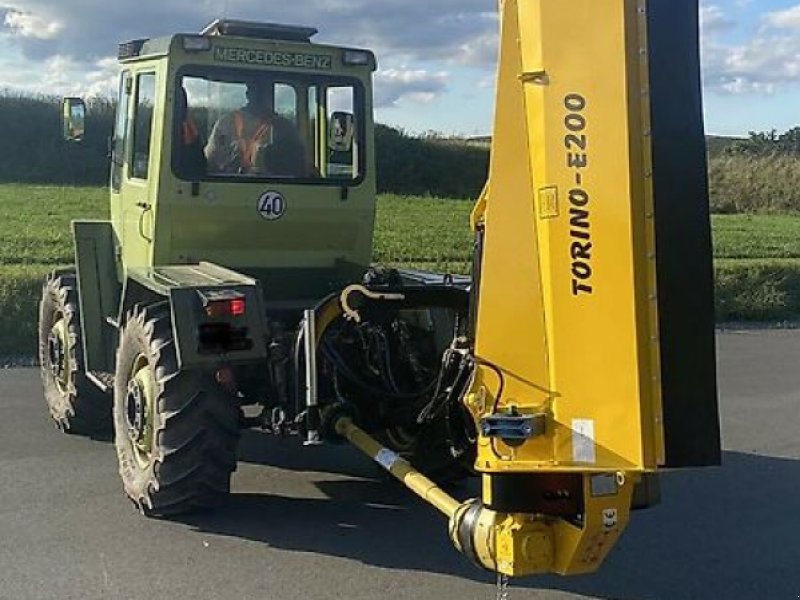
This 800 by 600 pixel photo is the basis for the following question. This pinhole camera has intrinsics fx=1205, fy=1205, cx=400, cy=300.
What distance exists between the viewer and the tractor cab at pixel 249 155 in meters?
7.42

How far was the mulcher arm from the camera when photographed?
177 inches

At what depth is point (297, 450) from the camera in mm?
8516

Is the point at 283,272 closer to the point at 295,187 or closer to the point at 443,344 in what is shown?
the point at 295,187

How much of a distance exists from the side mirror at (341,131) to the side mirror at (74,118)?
170cm

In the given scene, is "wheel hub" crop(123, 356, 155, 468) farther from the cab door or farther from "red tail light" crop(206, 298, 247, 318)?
Result: the cab door

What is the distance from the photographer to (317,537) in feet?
21.7

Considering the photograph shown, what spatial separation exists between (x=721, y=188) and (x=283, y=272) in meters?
29.1

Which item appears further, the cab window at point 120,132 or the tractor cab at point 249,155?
the cab window at point 120,132

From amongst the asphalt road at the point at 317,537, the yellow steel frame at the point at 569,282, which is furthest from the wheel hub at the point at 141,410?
the yellow steel frame at the point at 569,282

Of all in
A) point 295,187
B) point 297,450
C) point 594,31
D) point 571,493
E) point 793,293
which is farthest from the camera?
point 793,293

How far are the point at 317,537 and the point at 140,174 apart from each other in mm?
2674

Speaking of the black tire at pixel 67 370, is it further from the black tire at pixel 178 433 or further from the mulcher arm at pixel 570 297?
the mulcher arm at pixel 570 297

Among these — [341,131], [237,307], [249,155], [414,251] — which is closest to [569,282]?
[237,307]

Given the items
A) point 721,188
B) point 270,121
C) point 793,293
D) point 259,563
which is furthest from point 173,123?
point 721,188
